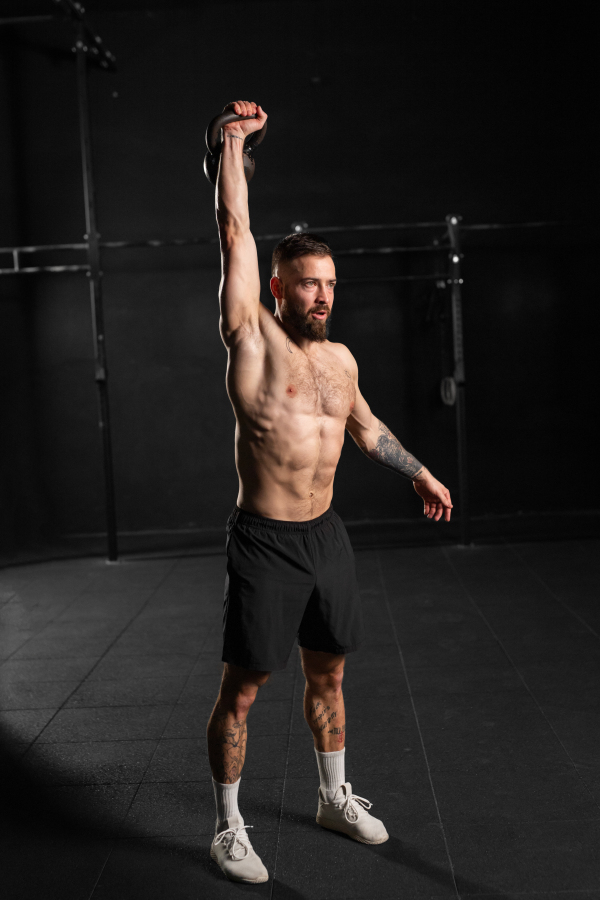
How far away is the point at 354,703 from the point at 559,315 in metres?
3.89

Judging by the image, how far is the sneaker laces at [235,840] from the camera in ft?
5.87

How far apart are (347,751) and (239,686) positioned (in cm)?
73

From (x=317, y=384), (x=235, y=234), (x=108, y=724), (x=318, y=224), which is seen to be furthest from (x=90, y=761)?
(x=318, y=224)

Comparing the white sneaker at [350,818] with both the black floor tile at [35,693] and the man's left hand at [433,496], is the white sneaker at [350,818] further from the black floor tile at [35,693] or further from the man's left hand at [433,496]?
the black floor tile at [35,693]

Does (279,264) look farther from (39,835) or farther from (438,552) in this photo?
(438,552)

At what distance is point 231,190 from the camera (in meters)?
1.76

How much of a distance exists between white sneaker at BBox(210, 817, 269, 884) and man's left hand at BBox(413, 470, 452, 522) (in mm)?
904

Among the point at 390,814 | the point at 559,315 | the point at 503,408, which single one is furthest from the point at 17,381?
the point at 390,814

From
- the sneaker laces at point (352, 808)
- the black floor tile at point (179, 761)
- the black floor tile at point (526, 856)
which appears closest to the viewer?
the black floor tile at point (526, 856)

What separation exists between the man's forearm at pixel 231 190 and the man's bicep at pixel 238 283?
30mm

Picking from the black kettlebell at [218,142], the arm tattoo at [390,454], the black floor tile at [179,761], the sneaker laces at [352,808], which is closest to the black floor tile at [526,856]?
the sneaker laces at [352,808]

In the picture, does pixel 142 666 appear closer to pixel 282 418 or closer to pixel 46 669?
pixel 46 669

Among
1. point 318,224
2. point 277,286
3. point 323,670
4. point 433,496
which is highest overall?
point 318,224

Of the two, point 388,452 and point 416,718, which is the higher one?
point 388,452
